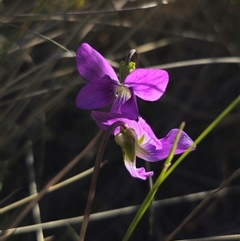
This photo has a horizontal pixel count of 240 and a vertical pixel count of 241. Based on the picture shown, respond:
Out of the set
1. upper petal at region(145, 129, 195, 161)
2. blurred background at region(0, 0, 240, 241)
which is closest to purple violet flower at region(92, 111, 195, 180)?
upper petal at region(145, 129, 195, 161)

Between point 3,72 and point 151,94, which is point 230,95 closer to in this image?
point 3,72

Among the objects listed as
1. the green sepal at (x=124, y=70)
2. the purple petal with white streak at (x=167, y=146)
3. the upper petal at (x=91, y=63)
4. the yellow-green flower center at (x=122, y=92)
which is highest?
the upper petal at (x=91, y=63)

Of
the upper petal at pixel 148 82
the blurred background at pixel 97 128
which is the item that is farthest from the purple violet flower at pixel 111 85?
the blurred background at pixel 97 128

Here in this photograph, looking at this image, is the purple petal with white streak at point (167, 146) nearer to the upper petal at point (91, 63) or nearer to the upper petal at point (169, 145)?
the upper petal at point (169, 145)

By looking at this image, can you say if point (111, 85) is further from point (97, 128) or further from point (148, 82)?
point (97, 128)

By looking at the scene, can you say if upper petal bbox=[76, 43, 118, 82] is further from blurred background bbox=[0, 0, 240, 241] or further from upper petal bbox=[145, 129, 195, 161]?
blurred background bbox=[0, 0, 240, 241]

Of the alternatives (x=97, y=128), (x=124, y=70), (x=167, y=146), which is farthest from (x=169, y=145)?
(x=97, y=128)

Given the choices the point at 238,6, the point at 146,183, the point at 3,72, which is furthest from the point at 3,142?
the point at 238,6
